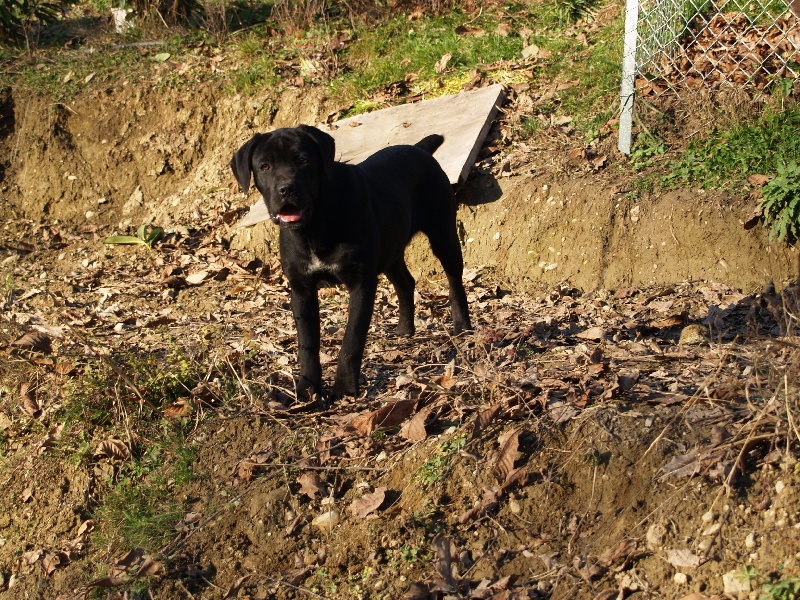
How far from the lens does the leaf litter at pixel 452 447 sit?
305 cm

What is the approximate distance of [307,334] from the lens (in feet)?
15.3

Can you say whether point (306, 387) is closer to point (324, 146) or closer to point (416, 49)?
point (324, 146)

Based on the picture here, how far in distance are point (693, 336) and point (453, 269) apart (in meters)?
1.58

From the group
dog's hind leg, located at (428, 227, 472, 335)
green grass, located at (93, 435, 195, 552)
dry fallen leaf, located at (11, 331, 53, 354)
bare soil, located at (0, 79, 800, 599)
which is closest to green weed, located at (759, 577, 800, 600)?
bare soil, located at (0, 79, 800, 599)

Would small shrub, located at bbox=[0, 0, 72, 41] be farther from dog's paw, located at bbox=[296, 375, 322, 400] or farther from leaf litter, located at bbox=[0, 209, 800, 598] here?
dog's paw, located at bbox=[296, 375, 322, 400]

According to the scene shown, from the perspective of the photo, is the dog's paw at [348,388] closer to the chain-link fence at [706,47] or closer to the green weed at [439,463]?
the green weed at [439,463]

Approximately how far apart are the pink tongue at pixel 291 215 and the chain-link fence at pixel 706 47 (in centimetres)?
336

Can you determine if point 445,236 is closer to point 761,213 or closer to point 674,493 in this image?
point 761,213

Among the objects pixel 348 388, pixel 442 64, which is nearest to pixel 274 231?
pixel 442 64

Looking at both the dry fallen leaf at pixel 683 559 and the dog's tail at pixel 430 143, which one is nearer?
the dry fallen leaf at pixel 683 559

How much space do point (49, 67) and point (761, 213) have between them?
7313mm

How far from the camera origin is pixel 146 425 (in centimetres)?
448

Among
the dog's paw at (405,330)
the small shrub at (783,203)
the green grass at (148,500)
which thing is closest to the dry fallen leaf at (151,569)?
the green grass at (148,500)

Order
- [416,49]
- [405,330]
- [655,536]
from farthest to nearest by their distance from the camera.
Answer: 1. [416,49]
2. [405,330]
3. [655,536]
